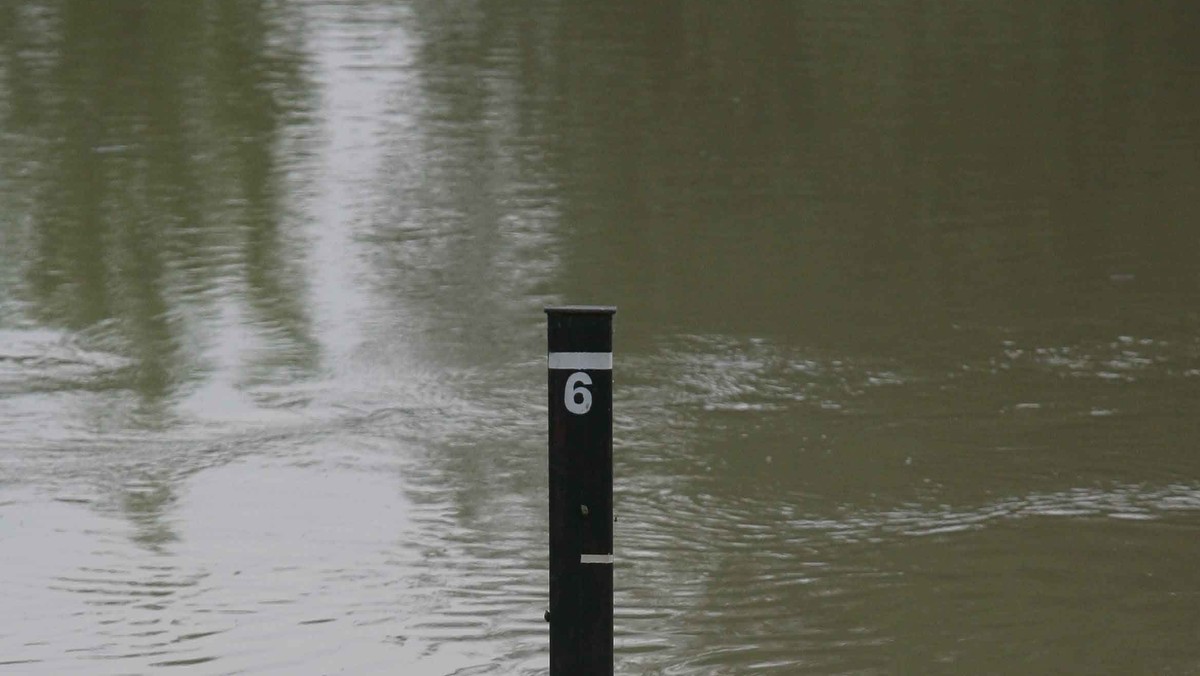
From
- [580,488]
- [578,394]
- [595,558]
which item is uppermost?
[578,394]

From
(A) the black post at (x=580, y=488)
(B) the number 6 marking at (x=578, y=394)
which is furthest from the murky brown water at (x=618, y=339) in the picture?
(B) the number 6 marking at (x=578, y=394)

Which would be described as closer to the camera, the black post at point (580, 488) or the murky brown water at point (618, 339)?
the black post at point (580, 488)

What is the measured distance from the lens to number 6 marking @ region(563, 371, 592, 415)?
3180mm

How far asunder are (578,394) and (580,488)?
20 centimetres

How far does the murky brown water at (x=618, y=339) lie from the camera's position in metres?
4.85

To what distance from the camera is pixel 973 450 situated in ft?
20.8

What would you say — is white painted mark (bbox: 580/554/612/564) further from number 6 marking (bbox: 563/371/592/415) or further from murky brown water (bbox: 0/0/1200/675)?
murky brown water (bbox: 0/0/1200/675)

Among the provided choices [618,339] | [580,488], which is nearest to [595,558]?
[580,488]

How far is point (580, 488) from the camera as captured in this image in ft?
10.6

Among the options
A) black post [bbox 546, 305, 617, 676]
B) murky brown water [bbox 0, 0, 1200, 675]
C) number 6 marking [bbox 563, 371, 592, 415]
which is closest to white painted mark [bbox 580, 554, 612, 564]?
black post [bbox 546, 305, 617, 676]

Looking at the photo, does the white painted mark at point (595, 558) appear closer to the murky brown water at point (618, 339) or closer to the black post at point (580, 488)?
the black post at point (580, 488)

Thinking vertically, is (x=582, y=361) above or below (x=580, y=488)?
above

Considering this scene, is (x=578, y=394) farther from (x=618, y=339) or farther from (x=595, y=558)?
(x=618, y=339)

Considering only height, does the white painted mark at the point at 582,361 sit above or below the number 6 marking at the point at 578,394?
above
